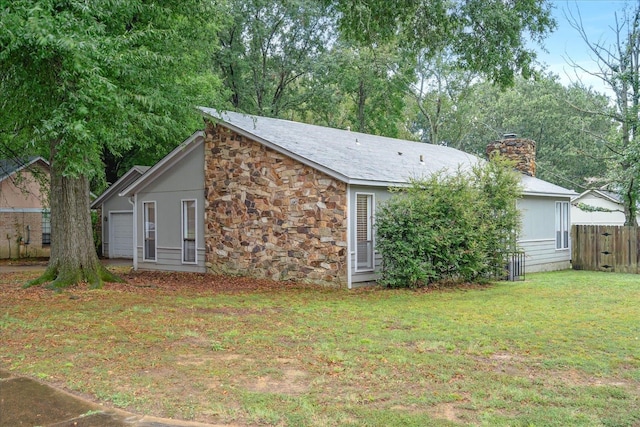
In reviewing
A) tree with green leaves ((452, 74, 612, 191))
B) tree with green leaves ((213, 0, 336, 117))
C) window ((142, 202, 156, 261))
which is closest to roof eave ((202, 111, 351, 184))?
window ((142, 202, 156, 261))

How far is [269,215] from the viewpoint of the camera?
13.7m

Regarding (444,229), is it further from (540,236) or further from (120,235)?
(120,235)

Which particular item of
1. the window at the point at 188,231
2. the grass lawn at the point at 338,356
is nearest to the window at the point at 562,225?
the grass lawn at the point at 338,356

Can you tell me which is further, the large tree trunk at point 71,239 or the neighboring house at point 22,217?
the neighboring house at point 22,217

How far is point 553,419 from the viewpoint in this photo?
4180 millimetres

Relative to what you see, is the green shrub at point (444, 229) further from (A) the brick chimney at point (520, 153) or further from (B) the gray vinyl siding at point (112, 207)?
(B) the gray vinyl siding at point (112, 207)

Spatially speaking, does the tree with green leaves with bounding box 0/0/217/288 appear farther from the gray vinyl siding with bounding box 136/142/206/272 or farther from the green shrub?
the green shrub

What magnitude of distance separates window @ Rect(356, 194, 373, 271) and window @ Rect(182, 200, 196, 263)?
525 cm

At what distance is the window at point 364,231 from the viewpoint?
1297 centimetres

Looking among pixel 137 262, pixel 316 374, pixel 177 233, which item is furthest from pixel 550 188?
pixel 316 374

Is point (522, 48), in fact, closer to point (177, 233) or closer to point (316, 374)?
point (316, 374)

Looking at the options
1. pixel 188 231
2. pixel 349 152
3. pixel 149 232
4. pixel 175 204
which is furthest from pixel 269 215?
pixel 149 232

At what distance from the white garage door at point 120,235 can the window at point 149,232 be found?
5.76 metres

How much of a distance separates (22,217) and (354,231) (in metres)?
16.3
